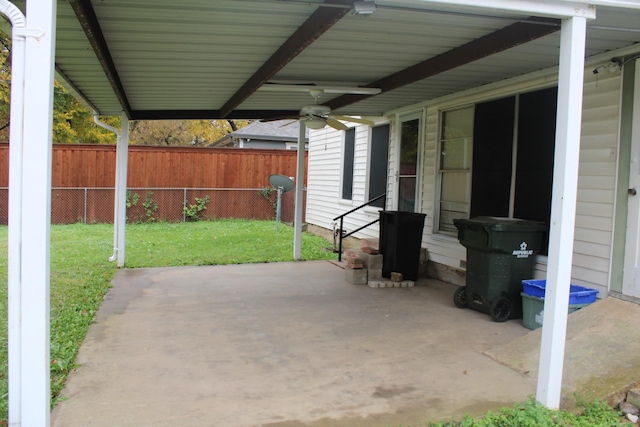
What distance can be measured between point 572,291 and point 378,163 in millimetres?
5010

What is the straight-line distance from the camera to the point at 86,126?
1989 centimetres

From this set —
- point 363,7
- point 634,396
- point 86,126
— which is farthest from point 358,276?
point 86,126

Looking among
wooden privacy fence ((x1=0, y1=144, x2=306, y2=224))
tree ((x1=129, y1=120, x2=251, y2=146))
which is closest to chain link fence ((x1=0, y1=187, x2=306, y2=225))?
wooden privacy fence ((x1=0, y1=144, x2=306, y2=224))

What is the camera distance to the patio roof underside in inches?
140

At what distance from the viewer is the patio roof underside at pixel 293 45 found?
11.6ft

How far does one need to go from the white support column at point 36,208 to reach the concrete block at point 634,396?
11.2 feet

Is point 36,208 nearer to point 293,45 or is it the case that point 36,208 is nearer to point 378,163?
point 293,45

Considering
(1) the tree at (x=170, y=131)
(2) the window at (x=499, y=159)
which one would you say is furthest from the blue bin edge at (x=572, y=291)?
(1) the tree at (x=170, y=131)

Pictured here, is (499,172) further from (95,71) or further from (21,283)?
(21,283)

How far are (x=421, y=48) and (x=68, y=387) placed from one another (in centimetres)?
397

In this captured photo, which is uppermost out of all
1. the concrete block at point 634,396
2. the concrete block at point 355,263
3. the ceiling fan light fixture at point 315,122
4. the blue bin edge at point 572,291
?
the ceiling fan light fixture at point 315,122

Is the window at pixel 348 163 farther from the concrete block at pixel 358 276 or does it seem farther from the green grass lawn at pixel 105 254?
the concrete block at pixel 358 276

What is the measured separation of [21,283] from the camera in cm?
232

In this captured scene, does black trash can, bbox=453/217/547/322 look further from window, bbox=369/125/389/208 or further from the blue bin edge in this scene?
window, bbox=369/125/389/208
